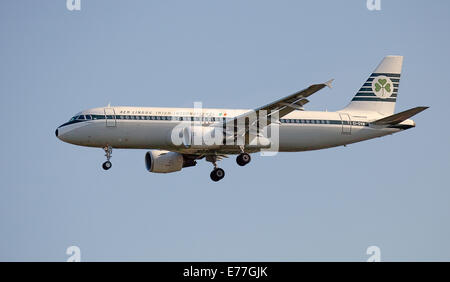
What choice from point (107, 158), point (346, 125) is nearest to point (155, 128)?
point (107, 158)

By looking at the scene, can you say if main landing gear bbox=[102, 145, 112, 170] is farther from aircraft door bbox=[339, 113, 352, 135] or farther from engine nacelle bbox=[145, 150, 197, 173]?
aircraft door bbox=[339, 113, 352, 135]

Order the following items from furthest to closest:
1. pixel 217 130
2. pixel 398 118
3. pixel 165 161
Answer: pixel 165 161, pixel 398 118, pixel 217 130

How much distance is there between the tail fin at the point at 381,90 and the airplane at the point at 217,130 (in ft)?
3.81

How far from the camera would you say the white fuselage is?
53.3 m

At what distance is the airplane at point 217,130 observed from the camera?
173 feet

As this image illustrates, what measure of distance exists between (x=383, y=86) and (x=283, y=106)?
42.6ft

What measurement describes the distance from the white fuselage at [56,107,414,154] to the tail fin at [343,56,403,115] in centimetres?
440

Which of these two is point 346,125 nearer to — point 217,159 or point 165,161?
point 217,159

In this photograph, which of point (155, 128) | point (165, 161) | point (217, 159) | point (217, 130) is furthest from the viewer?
point (217, 159)

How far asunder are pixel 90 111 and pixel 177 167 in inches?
269

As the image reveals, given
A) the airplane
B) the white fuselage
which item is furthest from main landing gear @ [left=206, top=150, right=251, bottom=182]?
A: the white fuselage

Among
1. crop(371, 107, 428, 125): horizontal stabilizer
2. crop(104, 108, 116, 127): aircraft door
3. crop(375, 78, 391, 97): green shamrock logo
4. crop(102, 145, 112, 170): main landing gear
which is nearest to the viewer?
crop(104, 108, 116, 127): aircraft door

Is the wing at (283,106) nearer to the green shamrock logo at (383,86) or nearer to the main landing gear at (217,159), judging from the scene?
the main landing gear at (217,159)

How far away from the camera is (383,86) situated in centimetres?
6078
